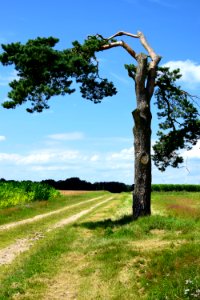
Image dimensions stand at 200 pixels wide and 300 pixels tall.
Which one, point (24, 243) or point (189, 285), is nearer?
point (189, 285)

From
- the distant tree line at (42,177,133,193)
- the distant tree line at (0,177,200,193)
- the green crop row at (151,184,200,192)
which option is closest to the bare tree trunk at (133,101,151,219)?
the distant tree line at (0,177,200,193)

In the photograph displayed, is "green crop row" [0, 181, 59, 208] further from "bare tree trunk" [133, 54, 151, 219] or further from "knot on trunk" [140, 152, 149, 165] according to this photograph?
"knot on trunk" [140, 152, 149, 165]

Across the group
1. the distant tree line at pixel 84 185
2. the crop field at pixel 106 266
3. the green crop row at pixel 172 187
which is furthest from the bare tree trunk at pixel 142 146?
the green crop row at pixel 172 187

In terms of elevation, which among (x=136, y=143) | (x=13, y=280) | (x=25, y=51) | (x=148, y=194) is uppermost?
(x=25, y=51)

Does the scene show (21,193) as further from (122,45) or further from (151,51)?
(151,51)

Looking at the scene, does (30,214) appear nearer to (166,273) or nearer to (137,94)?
(137,94)

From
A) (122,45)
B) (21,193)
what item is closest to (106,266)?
(122,45)

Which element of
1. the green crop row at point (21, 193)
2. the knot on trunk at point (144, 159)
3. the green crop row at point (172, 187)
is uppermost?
the green crop row at point (172, 187)

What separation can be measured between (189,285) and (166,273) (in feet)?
4.87

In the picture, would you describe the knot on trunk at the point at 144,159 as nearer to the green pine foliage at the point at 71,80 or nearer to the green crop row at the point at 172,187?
the green pine foliage at the point at 71,80

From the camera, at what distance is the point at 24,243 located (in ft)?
62.0

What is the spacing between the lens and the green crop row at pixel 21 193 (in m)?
37.2

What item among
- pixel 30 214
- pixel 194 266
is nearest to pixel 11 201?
pixel 30 214

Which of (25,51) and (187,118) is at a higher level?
(25,51)
